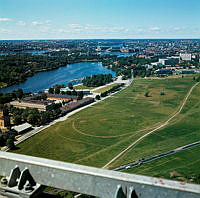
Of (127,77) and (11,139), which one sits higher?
(127,77)

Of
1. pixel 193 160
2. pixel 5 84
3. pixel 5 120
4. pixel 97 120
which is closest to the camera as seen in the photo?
pixel 193 160

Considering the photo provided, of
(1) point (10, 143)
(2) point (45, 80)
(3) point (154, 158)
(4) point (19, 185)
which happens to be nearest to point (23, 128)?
(1) point (10, 143)

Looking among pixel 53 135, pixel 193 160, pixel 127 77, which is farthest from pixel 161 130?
pixel 127 77

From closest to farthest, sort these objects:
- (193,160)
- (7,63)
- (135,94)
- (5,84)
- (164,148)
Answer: (193,160), (164,148), (135,94), (5,84), (7,63)

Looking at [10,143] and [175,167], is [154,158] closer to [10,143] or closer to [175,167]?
[175,167]

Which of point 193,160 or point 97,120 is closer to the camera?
point 193,160

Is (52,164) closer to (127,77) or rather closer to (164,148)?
(164,148)

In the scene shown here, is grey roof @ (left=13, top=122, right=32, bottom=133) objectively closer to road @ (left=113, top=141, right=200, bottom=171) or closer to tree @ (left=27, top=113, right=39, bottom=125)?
tree @ (left=27, top=113, right=39, bottom=125)

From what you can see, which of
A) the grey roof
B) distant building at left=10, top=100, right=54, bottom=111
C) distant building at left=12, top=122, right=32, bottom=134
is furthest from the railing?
distant building at left=10, top=100, right=54, bottom=111
